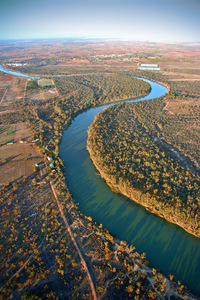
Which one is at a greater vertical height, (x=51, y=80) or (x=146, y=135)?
(x=51, y=80)

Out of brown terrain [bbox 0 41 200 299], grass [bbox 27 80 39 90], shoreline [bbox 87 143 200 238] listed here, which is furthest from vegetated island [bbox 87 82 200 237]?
grass [bbox 27 80 39 90]

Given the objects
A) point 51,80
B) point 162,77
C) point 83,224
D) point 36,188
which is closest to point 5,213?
point 36,188

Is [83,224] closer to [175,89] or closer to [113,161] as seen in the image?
[113,161]

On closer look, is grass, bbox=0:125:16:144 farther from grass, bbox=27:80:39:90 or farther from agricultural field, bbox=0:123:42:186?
grass, bbox=27:80:39:90

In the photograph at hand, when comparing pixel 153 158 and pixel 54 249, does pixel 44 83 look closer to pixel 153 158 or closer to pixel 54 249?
pixel 153 158

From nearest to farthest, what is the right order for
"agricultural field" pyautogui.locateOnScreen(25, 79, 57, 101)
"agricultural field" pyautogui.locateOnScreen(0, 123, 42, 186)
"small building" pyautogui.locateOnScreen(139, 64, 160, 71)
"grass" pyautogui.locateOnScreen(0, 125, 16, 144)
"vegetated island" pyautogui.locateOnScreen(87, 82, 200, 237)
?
"vegetated island" pyautogui.locateOnScreen(87, 82, 200, 237) → "agricultural field" pyautogui.locateOnScreen(0, 123, 42, 186) → "grass" pyautogui.locateOnScreen(0, 125, 16, 144) → "agricultural field" pyautogui.locateOnScreen(25, 79, 57, 101) → "small building" pyautogui.locateOnScreen(139, 64, 160, 71)

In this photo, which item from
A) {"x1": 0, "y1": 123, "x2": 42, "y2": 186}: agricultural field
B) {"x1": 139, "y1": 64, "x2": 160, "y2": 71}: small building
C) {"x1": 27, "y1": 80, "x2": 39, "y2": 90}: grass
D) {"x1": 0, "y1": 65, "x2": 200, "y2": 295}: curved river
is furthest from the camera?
{"x1": 139, "y1": 64, "x2": 160, "y2": 71}: small building
